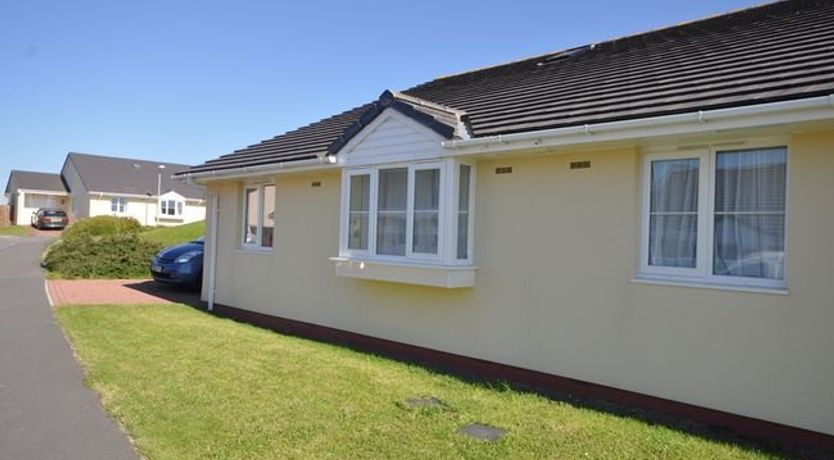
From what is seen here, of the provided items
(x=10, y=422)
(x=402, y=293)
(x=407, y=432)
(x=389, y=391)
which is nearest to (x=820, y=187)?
(x=407, y=432)

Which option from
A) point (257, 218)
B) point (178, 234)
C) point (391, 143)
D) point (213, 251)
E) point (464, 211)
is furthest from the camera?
point (178, 234)

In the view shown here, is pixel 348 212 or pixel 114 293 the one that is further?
pixel 114 293

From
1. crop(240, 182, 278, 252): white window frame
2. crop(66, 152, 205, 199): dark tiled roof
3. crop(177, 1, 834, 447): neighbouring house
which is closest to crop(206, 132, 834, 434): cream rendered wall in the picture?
crop(177, 1, 834, 447): neighbouring house

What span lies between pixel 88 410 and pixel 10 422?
0.60 metres

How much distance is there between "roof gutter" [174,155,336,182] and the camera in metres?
9.12

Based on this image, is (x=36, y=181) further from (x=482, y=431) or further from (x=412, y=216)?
(x=482, y=431)

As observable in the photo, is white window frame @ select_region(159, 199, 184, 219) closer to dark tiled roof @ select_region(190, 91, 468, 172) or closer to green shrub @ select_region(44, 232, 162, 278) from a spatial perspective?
green shrub @ select_region(44, 232, 162, 278)

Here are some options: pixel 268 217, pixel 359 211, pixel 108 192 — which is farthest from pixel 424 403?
pixel 108 192

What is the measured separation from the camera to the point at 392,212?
26.8ft

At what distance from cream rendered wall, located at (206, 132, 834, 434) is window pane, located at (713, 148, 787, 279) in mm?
166

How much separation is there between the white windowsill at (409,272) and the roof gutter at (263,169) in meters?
1.54

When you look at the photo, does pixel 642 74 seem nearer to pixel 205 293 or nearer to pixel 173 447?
pixel 173 447

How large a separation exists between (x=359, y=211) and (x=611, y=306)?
3.91 m

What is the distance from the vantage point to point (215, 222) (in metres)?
12.4
